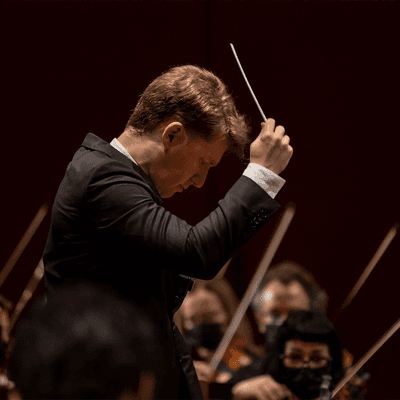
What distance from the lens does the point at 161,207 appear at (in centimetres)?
65

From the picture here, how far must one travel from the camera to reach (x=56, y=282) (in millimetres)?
692

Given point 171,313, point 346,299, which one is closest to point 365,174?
point 346,299

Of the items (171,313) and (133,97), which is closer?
(171,313)

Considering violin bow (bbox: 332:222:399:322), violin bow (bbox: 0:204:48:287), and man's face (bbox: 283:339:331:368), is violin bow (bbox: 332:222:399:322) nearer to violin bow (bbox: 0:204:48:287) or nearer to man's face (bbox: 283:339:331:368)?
man's face (bbox: 283:339:331:368)

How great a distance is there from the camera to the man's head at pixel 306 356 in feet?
4.33

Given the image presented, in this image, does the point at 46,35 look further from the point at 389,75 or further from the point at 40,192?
the point at 389,75

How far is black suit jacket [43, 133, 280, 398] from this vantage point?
625 mm

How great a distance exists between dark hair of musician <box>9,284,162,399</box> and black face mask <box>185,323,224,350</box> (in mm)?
1353

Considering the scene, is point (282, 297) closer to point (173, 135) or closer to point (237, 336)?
point (237, 336)

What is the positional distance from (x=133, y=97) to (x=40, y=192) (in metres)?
0.64

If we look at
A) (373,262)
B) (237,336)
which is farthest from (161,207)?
(373,262)

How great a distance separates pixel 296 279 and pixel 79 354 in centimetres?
171

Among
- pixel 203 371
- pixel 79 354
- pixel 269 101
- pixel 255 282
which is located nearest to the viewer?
pixel 79 354

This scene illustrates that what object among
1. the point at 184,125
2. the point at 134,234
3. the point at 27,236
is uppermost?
the point at 184,125
